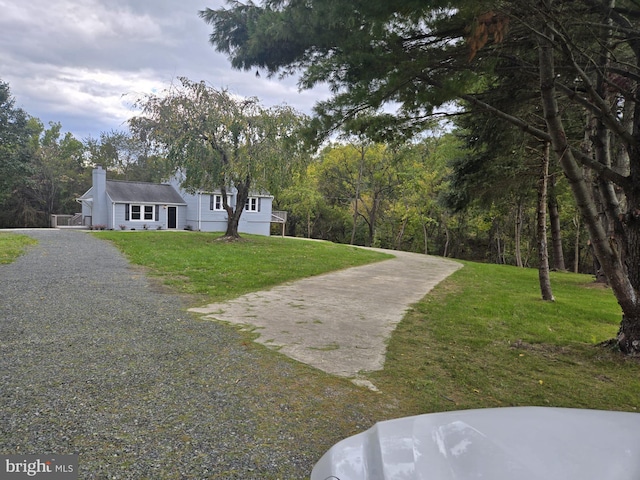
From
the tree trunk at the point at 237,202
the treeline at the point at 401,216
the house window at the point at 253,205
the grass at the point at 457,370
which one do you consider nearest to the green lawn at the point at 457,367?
the grass at the point at 457,370

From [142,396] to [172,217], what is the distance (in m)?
24.6

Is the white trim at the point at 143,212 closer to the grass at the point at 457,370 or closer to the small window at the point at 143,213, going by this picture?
the small window at the point at 143,213

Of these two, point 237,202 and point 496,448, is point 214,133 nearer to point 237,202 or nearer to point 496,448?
point 237,202

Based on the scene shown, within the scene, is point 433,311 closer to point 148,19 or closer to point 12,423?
point 12,423

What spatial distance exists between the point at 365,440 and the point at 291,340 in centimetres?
328

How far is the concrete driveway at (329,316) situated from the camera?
416 cm

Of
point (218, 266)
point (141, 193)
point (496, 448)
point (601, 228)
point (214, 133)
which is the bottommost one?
point (218, 266)

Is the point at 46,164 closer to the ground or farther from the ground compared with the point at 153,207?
farther from the ground

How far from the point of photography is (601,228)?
412 cm

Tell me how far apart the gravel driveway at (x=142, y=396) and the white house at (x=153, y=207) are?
63.0ft

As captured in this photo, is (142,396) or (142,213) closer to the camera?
(142,396)

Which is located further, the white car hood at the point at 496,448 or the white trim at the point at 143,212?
the white trim at the point at 143,212

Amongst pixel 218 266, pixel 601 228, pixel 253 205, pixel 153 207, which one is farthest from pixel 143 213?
pixel 601 228

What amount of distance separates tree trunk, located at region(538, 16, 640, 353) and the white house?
21057 mm
